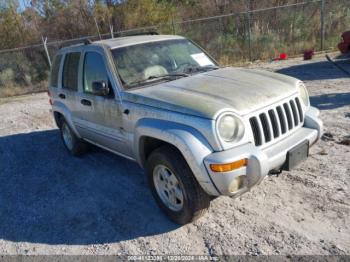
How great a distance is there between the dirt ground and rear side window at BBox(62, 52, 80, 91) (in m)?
→ 1.33

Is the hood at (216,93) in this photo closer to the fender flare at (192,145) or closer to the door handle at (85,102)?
the fender flare at (192,145)

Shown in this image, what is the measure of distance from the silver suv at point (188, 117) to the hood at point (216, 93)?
0.01m

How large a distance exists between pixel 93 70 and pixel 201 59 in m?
1.49

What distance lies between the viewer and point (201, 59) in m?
4.82

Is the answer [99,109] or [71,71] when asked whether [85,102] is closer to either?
[99,109]

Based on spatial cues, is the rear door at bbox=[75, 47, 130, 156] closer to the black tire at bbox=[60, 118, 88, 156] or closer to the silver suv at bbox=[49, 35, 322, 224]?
the silver suv at bbox=[49, 35, 322, 224]

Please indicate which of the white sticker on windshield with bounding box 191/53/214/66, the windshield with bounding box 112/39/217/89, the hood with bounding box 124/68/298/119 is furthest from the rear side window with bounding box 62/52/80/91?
the white sticker on windshield with bounding box 191/53/214/66

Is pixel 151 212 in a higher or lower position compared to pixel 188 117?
lower

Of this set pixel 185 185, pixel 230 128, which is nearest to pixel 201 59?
pixel 230 128

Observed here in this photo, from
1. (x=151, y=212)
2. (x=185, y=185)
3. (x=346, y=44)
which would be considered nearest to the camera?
(x=185, y=185)

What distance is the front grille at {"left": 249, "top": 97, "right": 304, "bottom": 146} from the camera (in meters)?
3.27

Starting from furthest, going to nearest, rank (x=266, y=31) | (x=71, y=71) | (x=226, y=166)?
1. (x=266, y=31)
2. (x=71, y=71)
3. (x=226, y=166)

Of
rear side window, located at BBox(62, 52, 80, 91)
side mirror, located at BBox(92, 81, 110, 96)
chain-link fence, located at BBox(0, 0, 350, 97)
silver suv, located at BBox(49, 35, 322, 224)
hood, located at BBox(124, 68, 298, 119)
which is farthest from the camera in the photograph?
chain-link fence, located at BBox(0, 0, 350, 97)

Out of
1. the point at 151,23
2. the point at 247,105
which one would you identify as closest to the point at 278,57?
the point at 151,23
